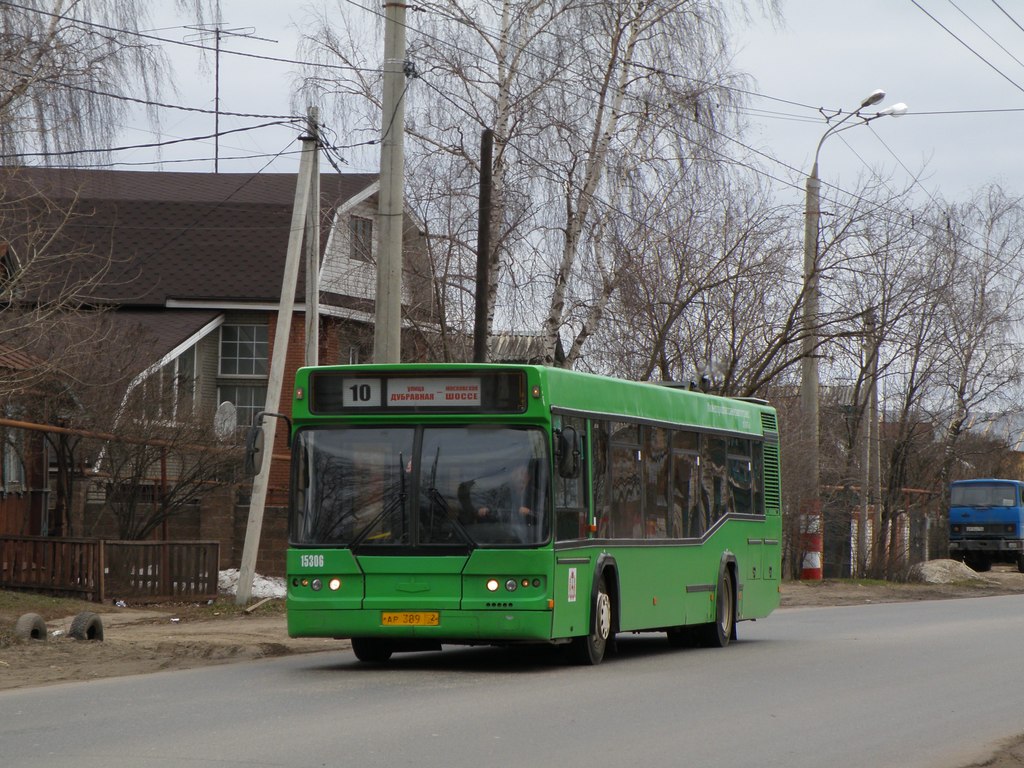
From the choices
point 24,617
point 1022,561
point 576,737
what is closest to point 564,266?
point 24,617

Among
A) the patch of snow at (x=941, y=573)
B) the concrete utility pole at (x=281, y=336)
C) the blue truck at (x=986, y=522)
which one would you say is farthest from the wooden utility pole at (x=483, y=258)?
the blue truck at (x=986, y=522)

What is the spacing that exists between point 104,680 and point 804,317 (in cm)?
1952

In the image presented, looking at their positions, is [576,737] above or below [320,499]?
below

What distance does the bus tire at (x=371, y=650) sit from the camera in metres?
15.3

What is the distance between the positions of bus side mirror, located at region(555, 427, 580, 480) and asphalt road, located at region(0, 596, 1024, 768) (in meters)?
1.77

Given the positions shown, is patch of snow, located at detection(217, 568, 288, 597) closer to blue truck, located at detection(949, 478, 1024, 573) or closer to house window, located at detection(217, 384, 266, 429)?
house window, located at detection(217, 384, 266, 429)

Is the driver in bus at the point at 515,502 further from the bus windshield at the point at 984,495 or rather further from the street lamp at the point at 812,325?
the bus windshield at the point at 984,495

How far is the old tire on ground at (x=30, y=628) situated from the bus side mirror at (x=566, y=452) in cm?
579

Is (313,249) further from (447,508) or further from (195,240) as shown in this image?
(195,240)

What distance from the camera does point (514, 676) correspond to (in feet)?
46.2

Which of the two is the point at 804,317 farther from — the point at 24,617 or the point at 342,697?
the point at 342,697

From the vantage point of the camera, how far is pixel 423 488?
14141 millimetres

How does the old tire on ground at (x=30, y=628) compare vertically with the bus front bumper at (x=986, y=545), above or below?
below

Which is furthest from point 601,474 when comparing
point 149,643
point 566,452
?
point 149,643
